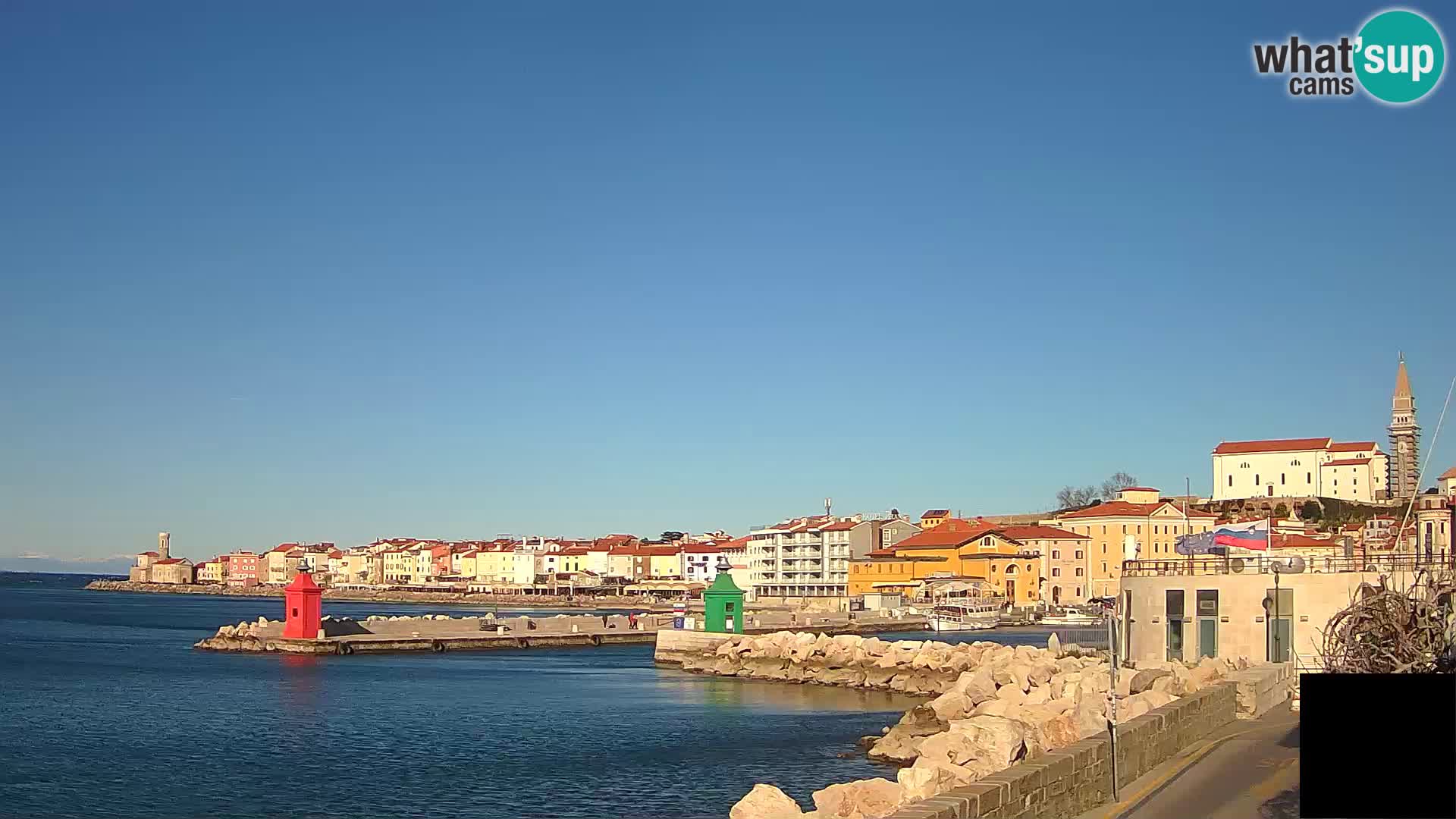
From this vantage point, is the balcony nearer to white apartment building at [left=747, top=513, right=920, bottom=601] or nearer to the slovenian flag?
the slovenian flag

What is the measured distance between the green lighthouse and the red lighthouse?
19.4 metres

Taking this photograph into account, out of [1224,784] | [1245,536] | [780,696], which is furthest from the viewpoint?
[780,696]

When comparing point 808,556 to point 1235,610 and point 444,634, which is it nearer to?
point 444,634

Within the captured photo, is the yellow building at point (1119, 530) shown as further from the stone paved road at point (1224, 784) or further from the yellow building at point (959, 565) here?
the stone paved road at point (1224, 784)

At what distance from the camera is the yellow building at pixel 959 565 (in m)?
111

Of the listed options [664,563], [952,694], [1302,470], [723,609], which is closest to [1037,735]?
[952,694]

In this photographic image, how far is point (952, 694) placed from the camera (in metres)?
32.9

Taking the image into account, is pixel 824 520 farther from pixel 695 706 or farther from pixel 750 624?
pixel 695 706

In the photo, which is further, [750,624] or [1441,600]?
[750,624]

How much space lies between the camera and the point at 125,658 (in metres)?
66.8

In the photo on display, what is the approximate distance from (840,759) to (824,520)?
337ft

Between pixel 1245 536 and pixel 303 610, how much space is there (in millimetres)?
50798

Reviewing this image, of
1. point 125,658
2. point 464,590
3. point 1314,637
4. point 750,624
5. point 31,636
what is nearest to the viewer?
point 1314,637

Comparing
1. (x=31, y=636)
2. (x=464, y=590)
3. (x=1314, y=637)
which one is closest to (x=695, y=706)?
(x=1314, y=637)
